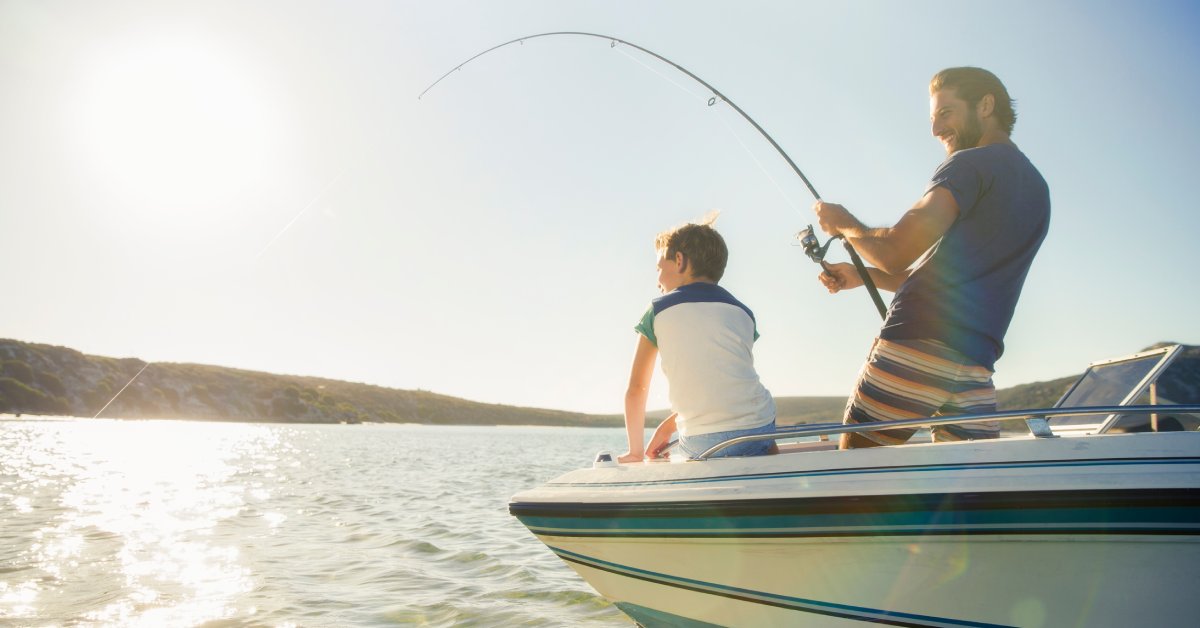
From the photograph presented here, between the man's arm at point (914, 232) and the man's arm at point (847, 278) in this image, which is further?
the man's arm at point (847, 278)

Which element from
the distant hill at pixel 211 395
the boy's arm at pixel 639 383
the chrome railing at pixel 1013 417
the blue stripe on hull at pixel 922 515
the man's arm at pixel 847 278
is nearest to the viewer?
the blue stripe on hull at pixel 922 515

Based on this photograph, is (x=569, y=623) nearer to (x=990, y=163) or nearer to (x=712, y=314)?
(x=712, y=314)

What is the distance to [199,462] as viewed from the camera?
56.0 ft

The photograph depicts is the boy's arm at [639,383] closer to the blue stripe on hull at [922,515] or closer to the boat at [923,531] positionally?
the boat at [923,531]

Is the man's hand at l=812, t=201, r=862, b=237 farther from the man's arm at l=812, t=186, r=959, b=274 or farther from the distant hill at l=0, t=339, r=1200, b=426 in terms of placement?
the distant hill at l=0, t=339, r=1200, b=426

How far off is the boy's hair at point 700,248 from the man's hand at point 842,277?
29.6 inches

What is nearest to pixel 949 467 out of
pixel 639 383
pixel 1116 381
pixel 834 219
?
pixel 834 219

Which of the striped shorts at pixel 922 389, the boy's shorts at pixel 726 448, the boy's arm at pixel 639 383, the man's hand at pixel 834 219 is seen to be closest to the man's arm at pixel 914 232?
the man's hand at pixel 834 219

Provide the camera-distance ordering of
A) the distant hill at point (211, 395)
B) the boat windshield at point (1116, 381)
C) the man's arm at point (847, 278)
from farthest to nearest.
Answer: the distant hill at point (211, 395) → the boat windshield at point (1116, 381) → the man's arm at point (847, 278)

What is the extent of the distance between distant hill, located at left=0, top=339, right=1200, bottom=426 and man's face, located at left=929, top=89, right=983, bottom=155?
3373 centimetres

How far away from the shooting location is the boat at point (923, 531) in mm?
2074

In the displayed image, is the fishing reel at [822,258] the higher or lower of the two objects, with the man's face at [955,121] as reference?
lower

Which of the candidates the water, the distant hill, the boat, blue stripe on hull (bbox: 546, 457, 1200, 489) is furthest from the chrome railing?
the distant hill

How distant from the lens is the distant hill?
5297 centimetres
